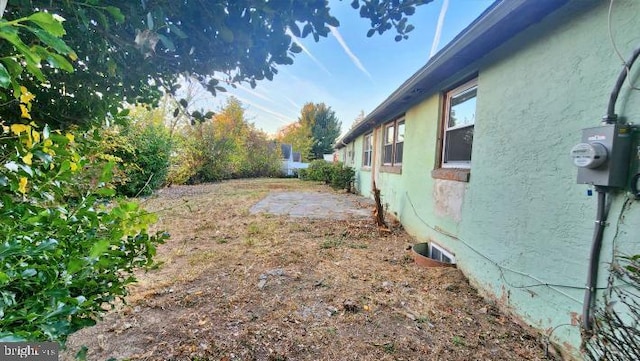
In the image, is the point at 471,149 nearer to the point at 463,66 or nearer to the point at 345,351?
the point at 463,66

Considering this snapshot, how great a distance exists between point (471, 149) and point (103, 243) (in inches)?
150

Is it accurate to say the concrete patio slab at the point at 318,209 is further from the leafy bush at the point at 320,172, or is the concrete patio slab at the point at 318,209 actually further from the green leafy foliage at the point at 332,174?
the leafy bush at the point at 320,172

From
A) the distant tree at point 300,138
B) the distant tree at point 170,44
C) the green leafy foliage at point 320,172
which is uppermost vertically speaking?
the distant tree at point 300,138

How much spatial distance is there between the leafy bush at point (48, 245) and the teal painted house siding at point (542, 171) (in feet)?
8.94

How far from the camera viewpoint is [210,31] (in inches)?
61.4

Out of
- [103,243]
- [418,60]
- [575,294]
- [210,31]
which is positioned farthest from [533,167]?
[418,60]

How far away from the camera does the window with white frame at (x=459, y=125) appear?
3.66m

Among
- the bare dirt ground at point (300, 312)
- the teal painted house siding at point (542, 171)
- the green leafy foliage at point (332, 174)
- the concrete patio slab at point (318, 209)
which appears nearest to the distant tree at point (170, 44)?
the bare dirt ground at point (300, 312)

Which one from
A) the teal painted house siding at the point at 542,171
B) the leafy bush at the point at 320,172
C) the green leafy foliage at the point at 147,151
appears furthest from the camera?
the leafy bush at the point at 320,172

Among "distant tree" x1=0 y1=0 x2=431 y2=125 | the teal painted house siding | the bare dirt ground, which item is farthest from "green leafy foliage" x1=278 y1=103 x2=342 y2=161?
"distant tree" x1=0 y1=0 x2=431 y2=125

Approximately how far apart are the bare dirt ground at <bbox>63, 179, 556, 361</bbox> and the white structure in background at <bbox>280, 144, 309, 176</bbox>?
78.0 ft

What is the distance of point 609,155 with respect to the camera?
1.70 metres

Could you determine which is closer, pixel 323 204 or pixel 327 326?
pixel 327 326

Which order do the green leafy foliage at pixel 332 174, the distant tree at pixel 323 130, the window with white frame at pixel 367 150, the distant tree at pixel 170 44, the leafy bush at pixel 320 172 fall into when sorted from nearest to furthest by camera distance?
the distant tree at pixel 170 44 < the window with white frame at pixel 367 150 < the green leafy foliage at pixel 332 174 < the leafy bush at pixel 320 172 < the distant tree at pixel 323 130
